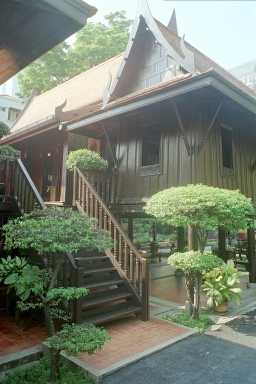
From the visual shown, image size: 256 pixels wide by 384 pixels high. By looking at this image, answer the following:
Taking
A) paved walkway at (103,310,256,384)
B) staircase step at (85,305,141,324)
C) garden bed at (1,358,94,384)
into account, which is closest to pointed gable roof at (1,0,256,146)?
staircase step at (85,305,141,324)

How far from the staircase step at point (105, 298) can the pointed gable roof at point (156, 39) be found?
19.6ft

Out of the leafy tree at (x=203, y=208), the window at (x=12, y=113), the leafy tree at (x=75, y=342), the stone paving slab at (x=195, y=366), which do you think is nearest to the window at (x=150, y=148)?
the leafy tree at (x=203, y=208)

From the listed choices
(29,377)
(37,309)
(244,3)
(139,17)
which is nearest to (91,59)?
(139,17)

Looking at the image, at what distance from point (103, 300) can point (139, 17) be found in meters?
8.87

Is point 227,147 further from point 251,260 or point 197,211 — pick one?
point 251,260

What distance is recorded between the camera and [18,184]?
8.34 meters

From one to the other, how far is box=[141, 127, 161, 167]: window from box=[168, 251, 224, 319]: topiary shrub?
11.7 feet

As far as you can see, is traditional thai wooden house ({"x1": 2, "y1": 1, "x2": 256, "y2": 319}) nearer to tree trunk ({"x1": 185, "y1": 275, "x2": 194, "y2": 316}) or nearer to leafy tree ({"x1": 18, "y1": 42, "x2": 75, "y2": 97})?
tree trunk ({"x1": 185, "y1": 275, "x2": 194, "y2": 316})

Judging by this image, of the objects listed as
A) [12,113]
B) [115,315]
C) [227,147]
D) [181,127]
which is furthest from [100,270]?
[12,113]

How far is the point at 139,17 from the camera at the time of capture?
33.2ft

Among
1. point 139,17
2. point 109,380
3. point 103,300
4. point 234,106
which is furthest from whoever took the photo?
point 139,17

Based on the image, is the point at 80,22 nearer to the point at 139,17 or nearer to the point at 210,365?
the point at 210,365

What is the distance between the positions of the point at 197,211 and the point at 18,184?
4.85 metres

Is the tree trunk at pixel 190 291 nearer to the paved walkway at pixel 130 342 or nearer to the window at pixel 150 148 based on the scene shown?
the paved walkway at pixel 130 342
